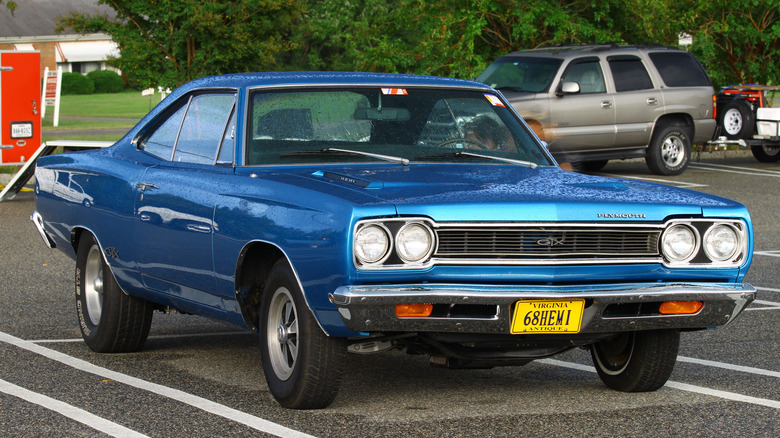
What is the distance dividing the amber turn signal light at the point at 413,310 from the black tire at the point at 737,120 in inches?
658

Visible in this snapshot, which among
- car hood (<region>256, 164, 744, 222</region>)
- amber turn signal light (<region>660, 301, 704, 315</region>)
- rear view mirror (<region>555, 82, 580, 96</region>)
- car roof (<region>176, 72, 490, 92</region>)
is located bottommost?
amber turn signal light (<region>660, 301, 704, 315</region>)

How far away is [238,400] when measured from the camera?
225 inches

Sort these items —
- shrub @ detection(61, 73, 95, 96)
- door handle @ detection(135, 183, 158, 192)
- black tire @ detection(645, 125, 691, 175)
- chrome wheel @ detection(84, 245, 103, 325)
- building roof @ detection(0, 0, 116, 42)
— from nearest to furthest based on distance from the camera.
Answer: door handle @ detection(135, 183, 158, 192), chrome wheel @ detection(84, 245, 103, 325), black tire @ detection(645, 125, 691, 175), shrub @ detection(61, 73, 95, 96), building roof @ detection(0, 0, 116, 42)

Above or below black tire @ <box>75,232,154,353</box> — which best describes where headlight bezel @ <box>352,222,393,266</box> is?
above

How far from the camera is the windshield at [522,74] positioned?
1812 centimetres

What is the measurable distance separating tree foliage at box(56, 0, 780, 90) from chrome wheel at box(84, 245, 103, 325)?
13.9 metres

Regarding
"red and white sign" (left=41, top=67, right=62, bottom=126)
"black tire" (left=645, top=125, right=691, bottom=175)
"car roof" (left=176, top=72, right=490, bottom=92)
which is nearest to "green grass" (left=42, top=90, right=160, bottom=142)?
"red and white sign" (left=41, top=67, right=62, bottom=126)

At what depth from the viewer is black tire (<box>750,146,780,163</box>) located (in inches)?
863

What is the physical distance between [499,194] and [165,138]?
2534 mm

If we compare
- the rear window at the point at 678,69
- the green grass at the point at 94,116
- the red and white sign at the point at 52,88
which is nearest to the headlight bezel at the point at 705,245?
the rear window at the point at 678,69

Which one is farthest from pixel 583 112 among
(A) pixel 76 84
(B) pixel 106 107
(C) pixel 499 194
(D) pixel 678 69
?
(A) pixel 76 84

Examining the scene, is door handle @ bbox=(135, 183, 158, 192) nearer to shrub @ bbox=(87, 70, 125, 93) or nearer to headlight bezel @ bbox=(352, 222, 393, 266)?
headlight bezel @ bbox=(352, 222, 393, 266)

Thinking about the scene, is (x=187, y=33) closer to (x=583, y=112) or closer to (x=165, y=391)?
(x=583, y=112)

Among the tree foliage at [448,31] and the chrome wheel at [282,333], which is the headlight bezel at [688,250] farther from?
the tree foliage at [448,31]
